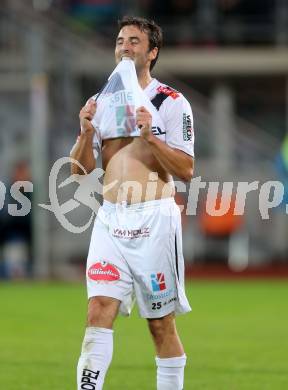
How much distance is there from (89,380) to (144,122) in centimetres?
142

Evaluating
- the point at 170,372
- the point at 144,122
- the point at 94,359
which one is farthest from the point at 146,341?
the point at 144,122

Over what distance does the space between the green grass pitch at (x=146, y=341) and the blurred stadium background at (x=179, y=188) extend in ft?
0.06

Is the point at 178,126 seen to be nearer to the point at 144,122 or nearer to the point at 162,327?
the point at 144,122

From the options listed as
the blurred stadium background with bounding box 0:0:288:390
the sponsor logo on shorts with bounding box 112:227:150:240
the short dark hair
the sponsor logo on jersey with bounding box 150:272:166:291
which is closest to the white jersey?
the short dark hair

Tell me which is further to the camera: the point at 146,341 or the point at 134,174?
the point at 146,341

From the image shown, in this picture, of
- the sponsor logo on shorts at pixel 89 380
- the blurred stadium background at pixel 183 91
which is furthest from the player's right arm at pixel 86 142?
the blurred stadium background at pixel 183 91

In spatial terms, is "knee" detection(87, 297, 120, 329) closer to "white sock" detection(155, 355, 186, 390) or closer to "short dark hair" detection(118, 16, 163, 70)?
"white sock" detection(155, 355, 186, 390)

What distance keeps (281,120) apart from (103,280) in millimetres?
23566

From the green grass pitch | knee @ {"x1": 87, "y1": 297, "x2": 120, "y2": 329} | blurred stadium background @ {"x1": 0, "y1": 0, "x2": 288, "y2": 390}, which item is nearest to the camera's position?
knee @ {"x1": 87, "y1": 297, "x2": 120, "y2": 329}

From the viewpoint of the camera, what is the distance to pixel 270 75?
2805 centimetres

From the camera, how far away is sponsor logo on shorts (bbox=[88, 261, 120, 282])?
6770 millimetres

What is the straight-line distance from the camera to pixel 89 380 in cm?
657

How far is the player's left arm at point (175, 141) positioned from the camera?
21.8ft

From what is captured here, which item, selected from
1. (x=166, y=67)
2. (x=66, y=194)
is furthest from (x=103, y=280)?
(x=166, y=67)
